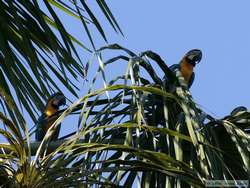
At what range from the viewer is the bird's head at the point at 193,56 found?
19.8 ft

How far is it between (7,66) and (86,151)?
0.91 meters

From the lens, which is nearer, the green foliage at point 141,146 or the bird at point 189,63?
the green foliage at point 141,146

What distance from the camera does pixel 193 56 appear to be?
6.24 meters

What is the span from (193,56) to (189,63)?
1.06 feet

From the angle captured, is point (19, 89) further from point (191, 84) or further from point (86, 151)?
point (191, 84)

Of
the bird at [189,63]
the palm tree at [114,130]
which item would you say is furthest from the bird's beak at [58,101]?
the palm tree at [114,130]

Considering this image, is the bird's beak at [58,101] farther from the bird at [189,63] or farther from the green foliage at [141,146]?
the green foliage at [141,146]

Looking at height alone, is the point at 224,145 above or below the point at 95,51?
below

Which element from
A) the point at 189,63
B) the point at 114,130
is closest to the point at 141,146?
the point at 114,130

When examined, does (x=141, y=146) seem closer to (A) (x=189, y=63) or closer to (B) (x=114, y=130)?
(B) (x=114, y=130)

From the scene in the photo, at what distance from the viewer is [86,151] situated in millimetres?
2012

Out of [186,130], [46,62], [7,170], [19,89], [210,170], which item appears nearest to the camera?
[7,170]

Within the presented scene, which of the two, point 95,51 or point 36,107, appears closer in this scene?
point 95,51

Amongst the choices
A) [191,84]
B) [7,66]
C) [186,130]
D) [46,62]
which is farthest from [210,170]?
[191,84]
